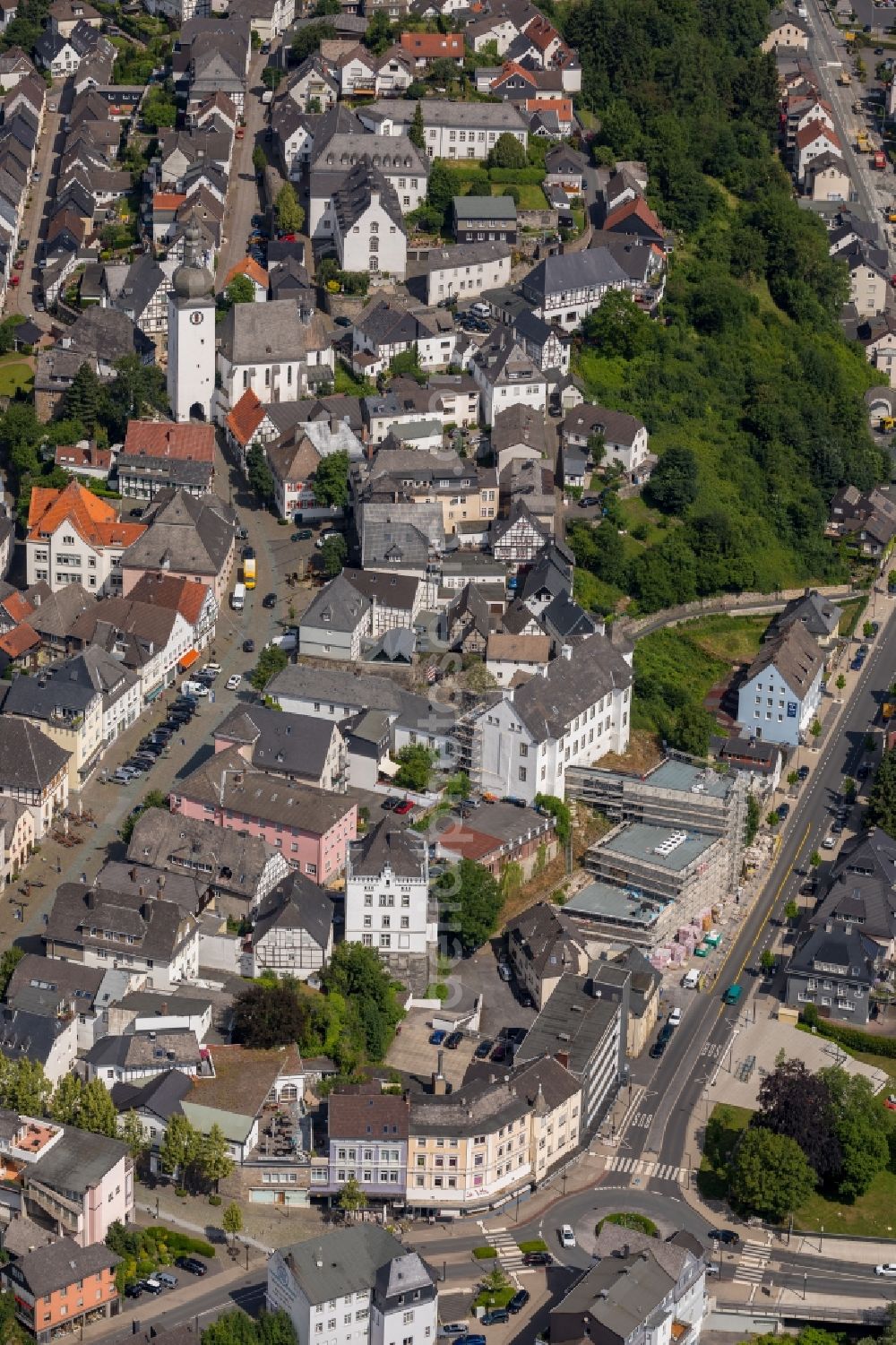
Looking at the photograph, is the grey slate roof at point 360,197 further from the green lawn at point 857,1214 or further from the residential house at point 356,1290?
the residential house at point 356,1290

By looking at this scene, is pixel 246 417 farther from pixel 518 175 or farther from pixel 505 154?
pixel 505 154

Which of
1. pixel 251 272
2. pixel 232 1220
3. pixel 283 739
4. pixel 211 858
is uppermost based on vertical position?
pixel 251 272

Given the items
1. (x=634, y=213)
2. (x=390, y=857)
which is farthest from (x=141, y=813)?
(x=634, y=213)

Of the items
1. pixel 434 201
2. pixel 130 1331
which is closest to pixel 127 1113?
pixel 130 1331

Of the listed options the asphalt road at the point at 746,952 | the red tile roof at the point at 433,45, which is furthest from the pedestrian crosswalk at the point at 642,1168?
the red tile roof at the point at 433,45

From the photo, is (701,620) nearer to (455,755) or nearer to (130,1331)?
(455,755)
